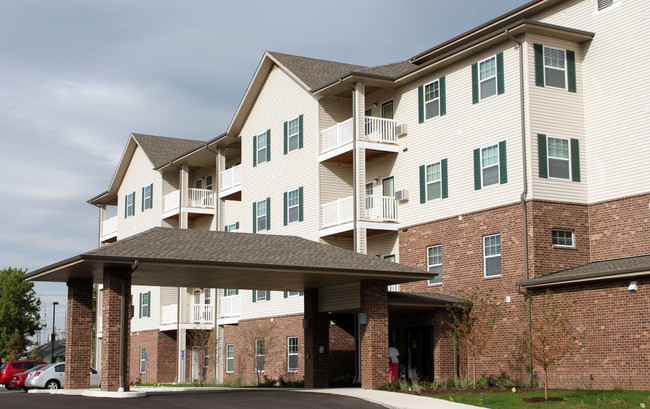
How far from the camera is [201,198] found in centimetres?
4859

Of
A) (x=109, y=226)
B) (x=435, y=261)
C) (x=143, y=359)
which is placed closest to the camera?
(x=435, y=261)

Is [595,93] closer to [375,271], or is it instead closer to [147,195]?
[375,271]

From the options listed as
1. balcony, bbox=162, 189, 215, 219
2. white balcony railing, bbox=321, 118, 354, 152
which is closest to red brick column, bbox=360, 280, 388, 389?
white balcony railing, bbox=321, 118, 354, 152

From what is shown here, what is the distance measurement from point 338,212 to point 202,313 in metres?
14.9

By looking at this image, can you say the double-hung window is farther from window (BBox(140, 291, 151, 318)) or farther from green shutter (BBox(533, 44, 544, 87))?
green shutter (BBox(533, 44, 544, 87))

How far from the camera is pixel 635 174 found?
26859 mm

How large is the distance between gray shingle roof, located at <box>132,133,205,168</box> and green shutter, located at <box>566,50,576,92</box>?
95.8 feet

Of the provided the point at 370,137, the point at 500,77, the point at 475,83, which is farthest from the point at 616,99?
the point at 370,137

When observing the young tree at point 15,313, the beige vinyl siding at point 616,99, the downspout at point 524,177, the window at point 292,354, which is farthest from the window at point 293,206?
the young tree at point 15,313

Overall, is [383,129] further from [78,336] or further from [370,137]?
[78,336]

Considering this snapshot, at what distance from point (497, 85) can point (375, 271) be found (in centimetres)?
860

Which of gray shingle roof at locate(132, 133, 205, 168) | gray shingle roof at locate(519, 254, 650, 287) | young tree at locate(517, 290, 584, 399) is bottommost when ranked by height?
young tree at locate(517, 290, 584, 399)

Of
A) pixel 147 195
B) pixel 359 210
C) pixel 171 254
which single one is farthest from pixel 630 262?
pixel 147 195

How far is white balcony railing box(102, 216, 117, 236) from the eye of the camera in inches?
2339
